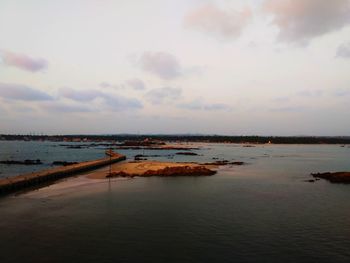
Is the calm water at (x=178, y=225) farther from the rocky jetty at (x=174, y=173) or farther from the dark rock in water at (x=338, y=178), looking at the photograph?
the rocky jetty at (x=174, y=173)

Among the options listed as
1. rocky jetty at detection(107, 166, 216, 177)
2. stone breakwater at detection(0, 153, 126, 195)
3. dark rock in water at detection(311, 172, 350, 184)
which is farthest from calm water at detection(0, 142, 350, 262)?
rocky jetty at detection(107, 166, 216, 177)

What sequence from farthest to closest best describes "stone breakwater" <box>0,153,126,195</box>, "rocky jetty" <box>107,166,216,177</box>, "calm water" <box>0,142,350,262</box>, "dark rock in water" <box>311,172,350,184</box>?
"rocky jetty" <box>107,166,216,177</box>, "dark rock in water" <box>311,172,350,184</box>, "stone breakwater" <box>0,153,126,195</box>, "calm water" <box>0,142,350,262</box>

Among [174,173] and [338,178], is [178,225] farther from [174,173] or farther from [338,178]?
[338,178]

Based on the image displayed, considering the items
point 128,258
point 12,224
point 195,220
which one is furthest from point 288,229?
point 12,224

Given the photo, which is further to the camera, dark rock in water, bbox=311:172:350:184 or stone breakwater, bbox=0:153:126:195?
dark rock in water, bbox=311:172:350:184

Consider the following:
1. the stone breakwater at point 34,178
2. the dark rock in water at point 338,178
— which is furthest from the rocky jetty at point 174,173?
the dark rock in water at point 338,178

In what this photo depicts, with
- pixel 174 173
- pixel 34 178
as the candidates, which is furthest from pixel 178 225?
pixel 174 173

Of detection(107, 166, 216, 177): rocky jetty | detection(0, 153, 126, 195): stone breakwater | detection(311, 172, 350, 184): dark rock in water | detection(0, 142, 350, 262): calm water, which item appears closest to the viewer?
detection(0, 142, 350, 262): calm water

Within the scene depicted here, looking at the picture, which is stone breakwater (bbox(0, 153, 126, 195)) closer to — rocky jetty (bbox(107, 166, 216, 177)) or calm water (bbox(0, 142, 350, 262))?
calm water (bbox(0, 142, 350, 262))
